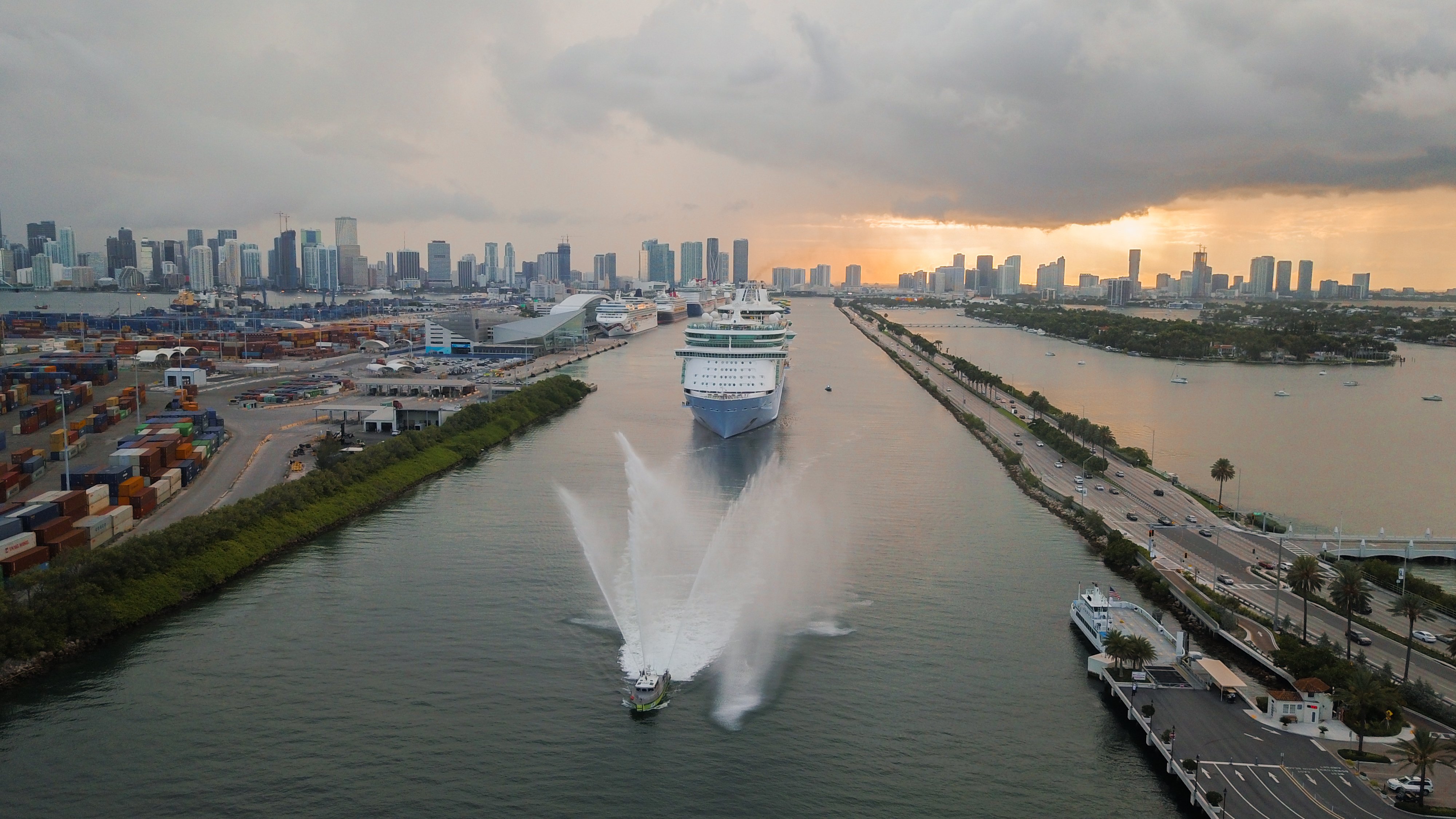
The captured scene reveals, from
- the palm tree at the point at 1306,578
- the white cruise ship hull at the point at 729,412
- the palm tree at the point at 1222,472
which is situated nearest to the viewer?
the palm tree at the point at 1306,578

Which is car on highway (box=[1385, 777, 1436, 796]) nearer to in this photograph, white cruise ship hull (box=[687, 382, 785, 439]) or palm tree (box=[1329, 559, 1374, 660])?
palm tree (box=[1329, 559, 1374, 660])

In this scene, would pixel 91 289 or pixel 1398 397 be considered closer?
pixel 1398 397

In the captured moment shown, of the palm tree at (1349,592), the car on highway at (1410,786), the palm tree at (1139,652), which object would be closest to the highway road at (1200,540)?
the palm tree at (1349,592)

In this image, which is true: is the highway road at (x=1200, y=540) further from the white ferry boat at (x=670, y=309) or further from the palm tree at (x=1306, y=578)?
the white ferry boat at (x=670, y=309)

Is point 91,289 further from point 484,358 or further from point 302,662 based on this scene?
point 302,662

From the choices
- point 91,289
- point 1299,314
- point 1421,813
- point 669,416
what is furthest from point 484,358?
point 91,289

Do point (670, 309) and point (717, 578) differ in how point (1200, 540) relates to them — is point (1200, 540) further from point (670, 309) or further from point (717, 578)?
point (670, 309)

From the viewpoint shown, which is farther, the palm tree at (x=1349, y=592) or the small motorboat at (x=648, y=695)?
the palm tree at (x=1349, y=592)
